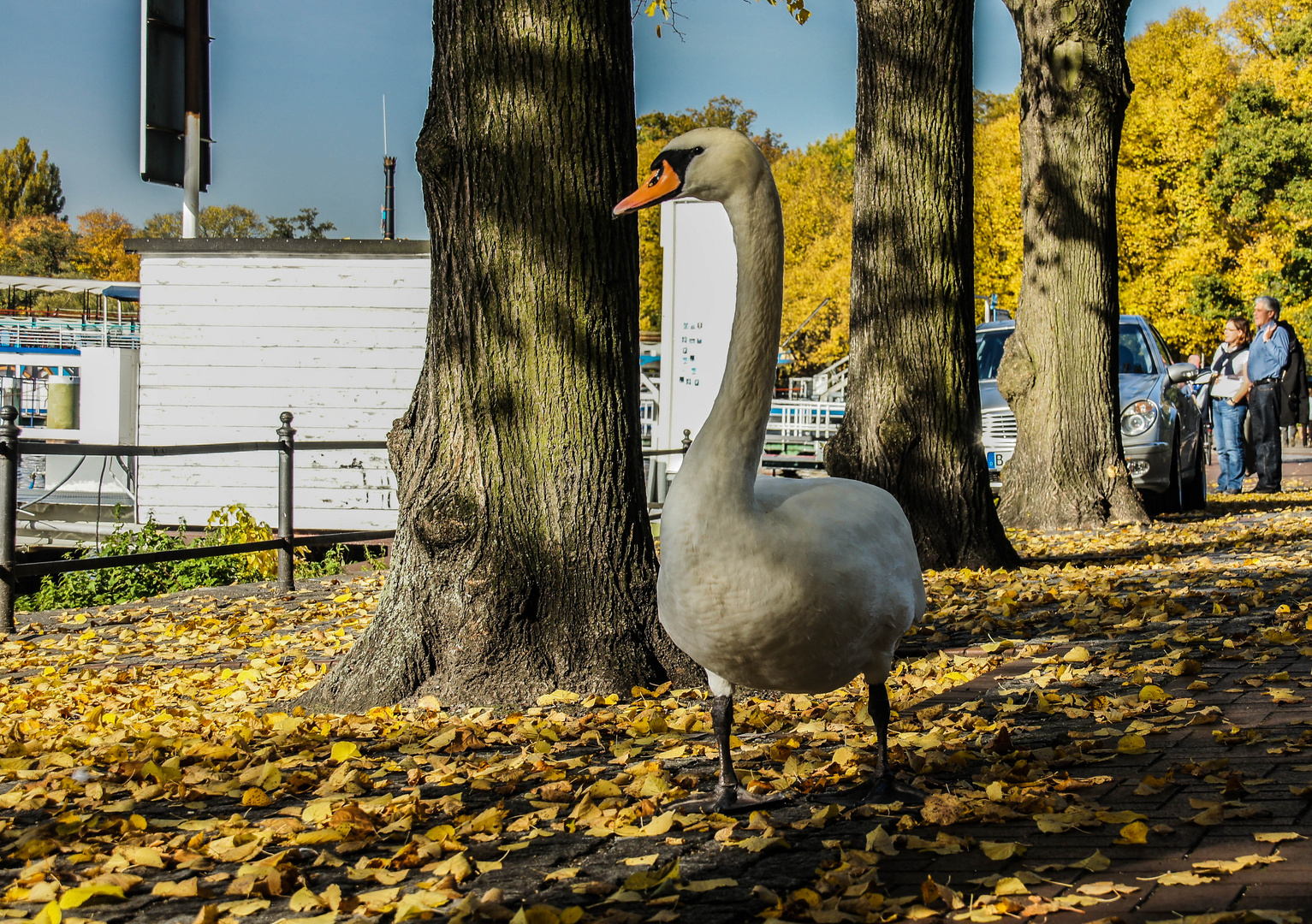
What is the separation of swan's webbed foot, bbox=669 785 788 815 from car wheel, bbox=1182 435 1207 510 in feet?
39.9

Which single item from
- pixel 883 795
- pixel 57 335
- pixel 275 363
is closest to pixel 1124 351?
pixel 275 363

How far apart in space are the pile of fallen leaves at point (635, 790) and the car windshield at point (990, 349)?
28.7 feet

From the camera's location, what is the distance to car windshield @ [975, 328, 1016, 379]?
15328 mm

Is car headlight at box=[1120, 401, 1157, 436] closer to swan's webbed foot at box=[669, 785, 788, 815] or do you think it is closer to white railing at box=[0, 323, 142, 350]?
swan's webbed foot at box=[669, 785, 788, 815]

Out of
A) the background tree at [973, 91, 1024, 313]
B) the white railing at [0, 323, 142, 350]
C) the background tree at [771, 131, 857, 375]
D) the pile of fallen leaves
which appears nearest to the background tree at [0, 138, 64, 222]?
the white railing at [0, 323, 142, 350]

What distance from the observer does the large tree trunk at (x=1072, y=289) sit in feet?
38.4

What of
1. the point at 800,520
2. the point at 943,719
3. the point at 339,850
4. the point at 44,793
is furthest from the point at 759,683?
the point at 44,793

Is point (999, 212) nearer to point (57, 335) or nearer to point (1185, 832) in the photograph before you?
point (57, 335)

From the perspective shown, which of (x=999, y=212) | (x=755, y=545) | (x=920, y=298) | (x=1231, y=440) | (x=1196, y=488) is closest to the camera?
(x=755, y=545)

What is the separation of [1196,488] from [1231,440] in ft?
10.6

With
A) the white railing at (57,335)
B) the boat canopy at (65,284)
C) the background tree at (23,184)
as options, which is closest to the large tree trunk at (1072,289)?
the boat canopy at (65,284)

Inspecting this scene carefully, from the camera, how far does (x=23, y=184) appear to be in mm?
98688

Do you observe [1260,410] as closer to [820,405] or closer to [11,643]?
[820,405]

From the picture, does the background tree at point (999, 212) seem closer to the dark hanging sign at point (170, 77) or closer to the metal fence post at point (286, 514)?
the dark hanging sign at point (170, 77)
